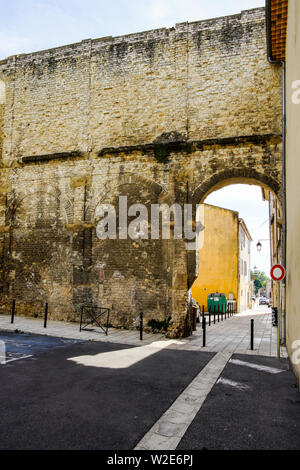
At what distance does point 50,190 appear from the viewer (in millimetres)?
13547

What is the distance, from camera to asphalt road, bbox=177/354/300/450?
3.72 meters

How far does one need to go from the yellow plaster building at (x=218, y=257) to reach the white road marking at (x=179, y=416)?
1697cm

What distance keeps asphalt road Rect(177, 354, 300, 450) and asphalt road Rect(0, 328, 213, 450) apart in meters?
0.60

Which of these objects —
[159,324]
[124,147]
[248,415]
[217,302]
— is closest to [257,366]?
[248,415]

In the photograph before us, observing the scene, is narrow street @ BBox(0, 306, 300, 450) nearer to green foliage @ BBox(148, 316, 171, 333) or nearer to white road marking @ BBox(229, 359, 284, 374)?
white road marking @ BBox(229, 359, 284, 374)

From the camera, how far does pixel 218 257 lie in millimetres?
24219

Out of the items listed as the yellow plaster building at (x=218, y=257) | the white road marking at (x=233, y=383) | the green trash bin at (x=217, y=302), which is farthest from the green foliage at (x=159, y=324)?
the yellow plaster building at (x=218, y=257)

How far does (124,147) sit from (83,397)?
935 cm

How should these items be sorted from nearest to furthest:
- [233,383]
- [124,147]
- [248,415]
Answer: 1. [248,415]
2. [233,383]
3. [124,147]

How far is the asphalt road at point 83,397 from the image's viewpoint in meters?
3.75

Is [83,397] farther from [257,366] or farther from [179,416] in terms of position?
[257,366]

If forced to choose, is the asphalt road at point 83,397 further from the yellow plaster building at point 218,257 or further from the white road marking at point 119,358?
the yellow plaster building at point 218,257
